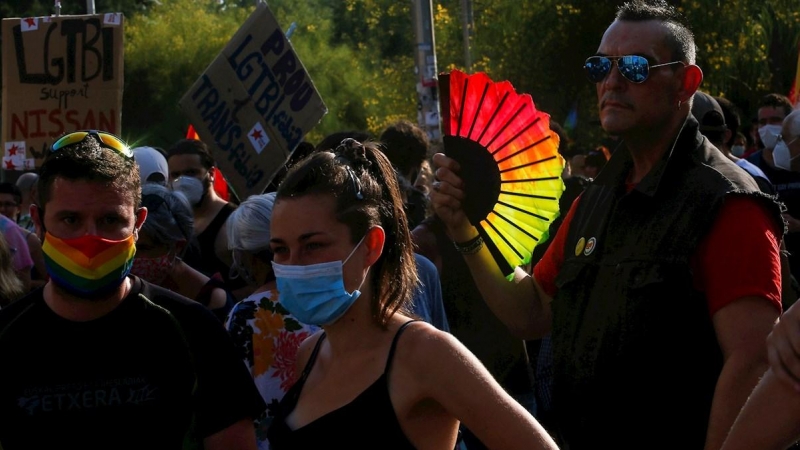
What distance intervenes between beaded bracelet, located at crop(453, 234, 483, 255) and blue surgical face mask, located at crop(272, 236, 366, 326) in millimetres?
731

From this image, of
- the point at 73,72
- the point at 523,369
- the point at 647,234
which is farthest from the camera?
the point at 73,72

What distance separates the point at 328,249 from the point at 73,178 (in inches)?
31.3

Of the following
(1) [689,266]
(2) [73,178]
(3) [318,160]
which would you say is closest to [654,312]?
(1) [689,266]

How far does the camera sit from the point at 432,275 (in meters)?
4.88

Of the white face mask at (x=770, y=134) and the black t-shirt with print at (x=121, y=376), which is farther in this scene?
the white face mask at (x=770, y=134)

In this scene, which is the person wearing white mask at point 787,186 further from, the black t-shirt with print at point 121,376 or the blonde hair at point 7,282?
the black t-shirt with print at point 121,376

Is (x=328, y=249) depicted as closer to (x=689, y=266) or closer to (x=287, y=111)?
(x=689, y=266)

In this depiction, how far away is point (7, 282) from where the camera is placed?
620cm

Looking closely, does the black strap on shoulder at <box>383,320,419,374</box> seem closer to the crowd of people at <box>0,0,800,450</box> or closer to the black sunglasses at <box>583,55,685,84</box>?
the crowd of people at <box>0,0,800,450</box>

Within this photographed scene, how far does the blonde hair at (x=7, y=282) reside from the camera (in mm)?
6103

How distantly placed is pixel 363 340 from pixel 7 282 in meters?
3.63

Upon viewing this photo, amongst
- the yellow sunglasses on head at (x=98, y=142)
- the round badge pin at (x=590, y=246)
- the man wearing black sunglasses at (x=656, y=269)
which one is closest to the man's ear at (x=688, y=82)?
the man wearing black sunglasses at (x=656, y=269)

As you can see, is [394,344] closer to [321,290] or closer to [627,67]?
[321,290]

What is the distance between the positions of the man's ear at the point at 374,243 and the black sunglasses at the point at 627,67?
906 millimetres
